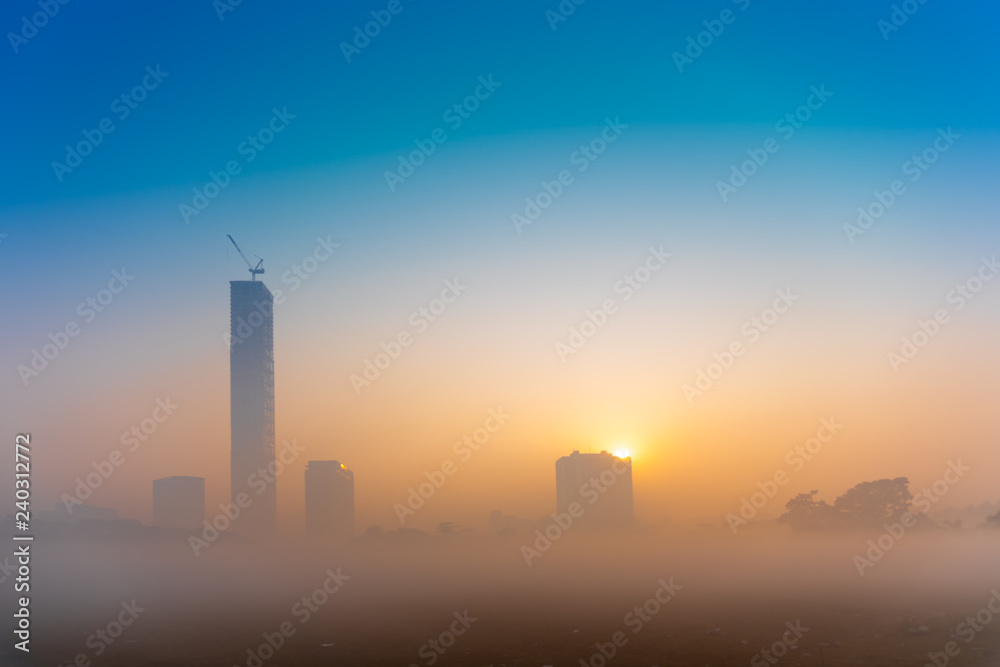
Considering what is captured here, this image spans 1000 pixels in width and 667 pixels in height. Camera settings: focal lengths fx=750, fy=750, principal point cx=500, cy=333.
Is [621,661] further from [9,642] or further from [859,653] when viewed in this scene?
[9,642]

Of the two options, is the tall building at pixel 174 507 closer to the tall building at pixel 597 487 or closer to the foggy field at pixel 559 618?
the tall building at pixel 597 487

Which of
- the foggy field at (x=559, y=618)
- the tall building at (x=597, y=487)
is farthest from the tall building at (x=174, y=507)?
the foggy field at (x=559, y=618)

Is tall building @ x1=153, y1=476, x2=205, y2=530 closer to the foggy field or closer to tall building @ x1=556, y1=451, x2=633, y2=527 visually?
tall building @ x1=556, y1=451, x2=633, y2=527

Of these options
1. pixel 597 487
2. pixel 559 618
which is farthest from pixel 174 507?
pixel 559 618

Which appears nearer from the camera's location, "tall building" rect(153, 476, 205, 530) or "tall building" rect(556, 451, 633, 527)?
"tall building" rect(556, 451, 633, 527)

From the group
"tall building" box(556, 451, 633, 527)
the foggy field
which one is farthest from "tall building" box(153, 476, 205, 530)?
the foggy field

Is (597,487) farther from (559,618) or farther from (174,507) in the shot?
(559,618)

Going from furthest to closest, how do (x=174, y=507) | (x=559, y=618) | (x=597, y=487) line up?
1. (x=174, y=507)
2. (x=597, y=487)
3. (x=559, y=618)

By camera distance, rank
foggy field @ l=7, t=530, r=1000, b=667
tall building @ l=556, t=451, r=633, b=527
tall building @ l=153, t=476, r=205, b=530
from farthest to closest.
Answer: tall building @ l=153, t=476, r=205, b=530, tall building @ l=556, t=451, r=633, b=527, foggy field @ l=7, t=530, r=1000, b=667
